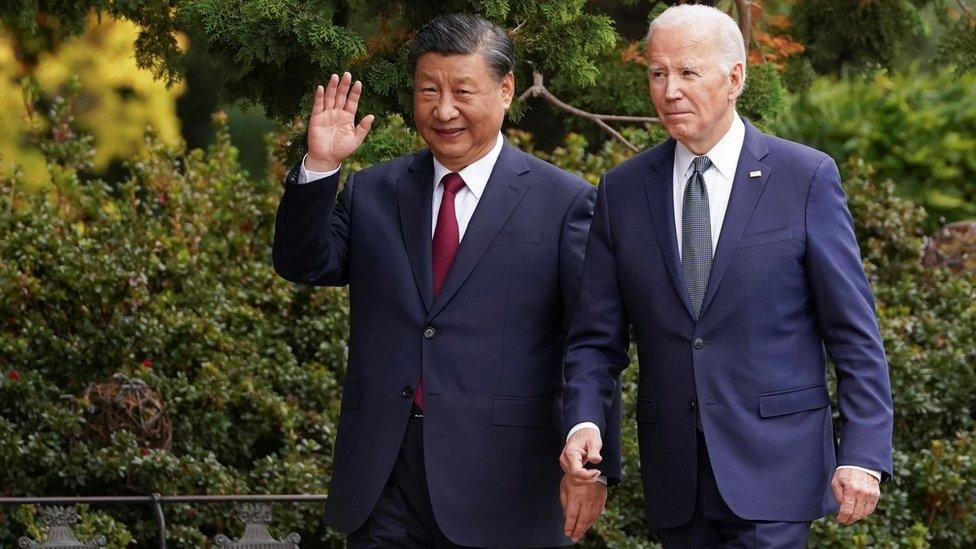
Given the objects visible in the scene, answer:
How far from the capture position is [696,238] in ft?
11.7

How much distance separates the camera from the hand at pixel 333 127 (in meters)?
3.73

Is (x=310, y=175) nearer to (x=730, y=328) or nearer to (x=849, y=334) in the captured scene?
(x=730, y=328)

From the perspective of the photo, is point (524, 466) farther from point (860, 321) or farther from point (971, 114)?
point (971, 114)

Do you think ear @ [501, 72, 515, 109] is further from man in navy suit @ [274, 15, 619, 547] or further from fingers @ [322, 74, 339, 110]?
fingers @ [322, 74, 339, 110]

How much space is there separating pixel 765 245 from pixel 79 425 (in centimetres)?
376

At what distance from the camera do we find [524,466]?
3791mm

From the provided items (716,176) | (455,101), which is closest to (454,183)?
(455,101)

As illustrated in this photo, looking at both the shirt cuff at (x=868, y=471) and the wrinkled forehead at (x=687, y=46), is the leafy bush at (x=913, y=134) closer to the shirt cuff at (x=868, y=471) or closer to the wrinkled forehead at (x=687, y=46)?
the wrinkled forehead at (x=687, y=46)

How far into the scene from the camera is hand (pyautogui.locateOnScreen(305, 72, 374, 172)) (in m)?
3.73

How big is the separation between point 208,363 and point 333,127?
119 inches

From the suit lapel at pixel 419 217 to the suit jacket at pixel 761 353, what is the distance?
466mm

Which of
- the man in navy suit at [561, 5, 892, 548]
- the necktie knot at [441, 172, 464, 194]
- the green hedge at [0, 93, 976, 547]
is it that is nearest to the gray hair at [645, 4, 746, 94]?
the man in navy suit at [561, 5, 892, 548]

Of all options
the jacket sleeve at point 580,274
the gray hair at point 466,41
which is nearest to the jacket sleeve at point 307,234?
the gray hair at point 466,41

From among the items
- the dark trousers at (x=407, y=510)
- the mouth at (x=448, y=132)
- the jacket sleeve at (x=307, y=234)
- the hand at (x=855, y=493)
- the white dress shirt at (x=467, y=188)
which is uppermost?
the mouth at (x=448, y=132)
